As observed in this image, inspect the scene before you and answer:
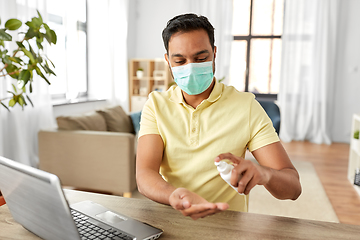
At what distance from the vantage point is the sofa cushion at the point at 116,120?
3250mm

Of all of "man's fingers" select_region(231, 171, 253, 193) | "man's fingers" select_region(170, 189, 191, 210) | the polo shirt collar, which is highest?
the polo shirt collar

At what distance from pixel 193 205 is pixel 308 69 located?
525cm

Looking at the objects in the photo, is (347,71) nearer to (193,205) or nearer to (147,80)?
(147,80)

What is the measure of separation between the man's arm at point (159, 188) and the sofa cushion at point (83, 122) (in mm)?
1802

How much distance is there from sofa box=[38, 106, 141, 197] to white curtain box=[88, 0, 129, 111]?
2375mm

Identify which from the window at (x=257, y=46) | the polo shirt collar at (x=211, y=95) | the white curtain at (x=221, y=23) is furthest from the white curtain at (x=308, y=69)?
the polo shirt collar at (x=211, y=95)

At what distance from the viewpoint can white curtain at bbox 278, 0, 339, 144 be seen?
5.16 meters

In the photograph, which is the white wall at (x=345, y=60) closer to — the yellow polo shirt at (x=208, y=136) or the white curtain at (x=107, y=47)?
the white curtain at (x=107, y=47)

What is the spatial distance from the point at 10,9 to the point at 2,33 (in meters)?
2.14

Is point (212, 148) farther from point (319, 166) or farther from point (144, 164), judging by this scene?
point (319, 166)

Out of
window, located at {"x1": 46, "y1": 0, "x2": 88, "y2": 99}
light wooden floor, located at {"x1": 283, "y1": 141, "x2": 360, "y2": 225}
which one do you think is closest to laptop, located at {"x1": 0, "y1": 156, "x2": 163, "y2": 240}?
light wooden floor, located at {"x1": 283, "y1": 141, "x2": 360, "y2": 225}

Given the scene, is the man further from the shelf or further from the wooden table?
the shelf

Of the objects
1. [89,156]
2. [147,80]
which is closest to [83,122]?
[89,156]

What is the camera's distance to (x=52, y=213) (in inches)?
23.8
